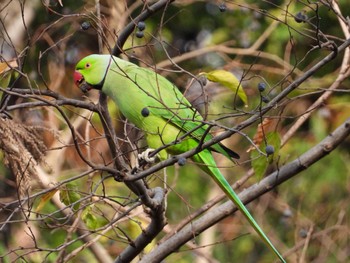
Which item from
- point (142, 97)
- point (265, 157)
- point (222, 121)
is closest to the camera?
point (265, 157)

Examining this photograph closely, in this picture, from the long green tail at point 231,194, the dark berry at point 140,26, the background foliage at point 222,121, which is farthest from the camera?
the background foliage at point 222,121

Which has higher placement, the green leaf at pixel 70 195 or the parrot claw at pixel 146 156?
the parrot claw at pixel 146 156

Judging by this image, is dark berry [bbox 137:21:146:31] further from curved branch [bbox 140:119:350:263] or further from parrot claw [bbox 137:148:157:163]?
curved branch [bbox 140:119:350:263]

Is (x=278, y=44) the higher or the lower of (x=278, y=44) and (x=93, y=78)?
the lower

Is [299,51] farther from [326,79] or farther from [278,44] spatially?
[326,79]

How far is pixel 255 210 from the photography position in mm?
6695

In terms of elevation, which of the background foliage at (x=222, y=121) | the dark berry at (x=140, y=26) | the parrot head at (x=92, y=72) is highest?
the dark berry at (x=140, y=26)

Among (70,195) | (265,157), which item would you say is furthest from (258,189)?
(70,195)

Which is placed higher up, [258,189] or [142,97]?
[142,97]

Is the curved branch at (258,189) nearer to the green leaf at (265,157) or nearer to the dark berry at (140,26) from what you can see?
the green leaf at (265,157)

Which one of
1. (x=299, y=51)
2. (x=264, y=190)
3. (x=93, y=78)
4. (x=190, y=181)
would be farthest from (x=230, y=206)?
(x=299, y=51)

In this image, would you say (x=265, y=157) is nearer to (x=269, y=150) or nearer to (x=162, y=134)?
(x=269, y=150)

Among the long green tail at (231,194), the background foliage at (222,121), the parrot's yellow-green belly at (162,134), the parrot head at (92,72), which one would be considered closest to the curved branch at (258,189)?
the long green tail at (231,194)

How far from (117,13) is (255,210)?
2202 millimetres
